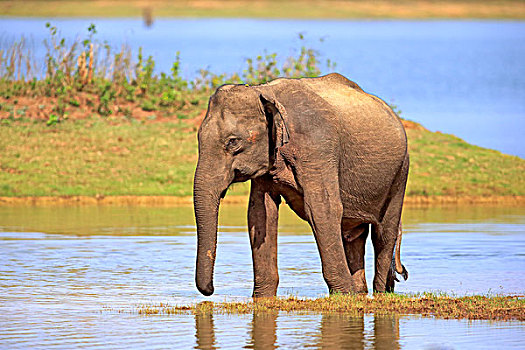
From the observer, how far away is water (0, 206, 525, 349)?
10641mm

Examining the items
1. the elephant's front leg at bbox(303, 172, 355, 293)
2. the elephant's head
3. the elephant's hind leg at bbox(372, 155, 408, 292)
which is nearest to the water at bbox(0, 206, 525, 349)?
the elephant's hind leg at bbox(372, 155, 408, 292)

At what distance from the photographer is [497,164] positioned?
32281 mm

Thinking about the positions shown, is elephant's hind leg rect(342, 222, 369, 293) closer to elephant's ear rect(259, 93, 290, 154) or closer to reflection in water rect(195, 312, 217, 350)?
elephant's ear rect(259, 93, 290, 154)

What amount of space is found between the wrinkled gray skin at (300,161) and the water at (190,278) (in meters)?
0.91

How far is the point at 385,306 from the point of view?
12148 millimetres

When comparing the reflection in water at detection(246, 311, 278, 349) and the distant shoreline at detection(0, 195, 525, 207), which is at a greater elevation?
the distant shoreline at detection(0, 195, 525, 207)

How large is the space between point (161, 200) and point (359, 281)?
15.1 m

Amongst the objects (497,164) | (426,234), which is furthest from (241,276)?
(497,164)

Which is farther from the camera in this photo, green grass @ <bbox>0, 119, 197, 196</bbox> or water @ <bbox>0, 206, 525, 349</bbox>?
green grass @ <bbox>0, 119, 197, 196</bbox>

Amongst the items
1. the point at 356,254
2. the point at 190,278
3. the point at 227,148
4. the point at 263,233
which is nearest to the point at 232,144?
the point at 227,148

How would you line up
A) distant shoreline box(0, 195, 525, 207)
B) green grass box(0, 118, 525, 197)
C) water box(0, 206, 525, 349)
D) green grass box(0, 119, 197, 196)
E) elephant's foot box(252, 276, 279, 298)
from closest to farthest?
water box(0, 206, 525, 349), elephant's foot box(252, 276, 279, 298), distant shoreline box(0, 195, 525, 207), green grass box(0, 119, 197, 196), green grass box(0, 118, 525, 197)

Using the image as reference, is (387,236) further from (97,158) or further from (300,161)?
(97,158)

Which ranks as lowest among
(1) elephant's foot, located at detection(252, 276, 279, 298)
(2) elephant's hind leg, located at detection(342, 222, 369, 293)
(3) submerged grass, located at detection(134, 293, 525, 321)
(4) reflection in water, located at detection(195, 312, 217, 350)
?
(4) reflection in water, located at detection(195, 312, 217, 350)

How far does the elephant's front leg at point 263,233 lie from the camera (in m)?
12.8
